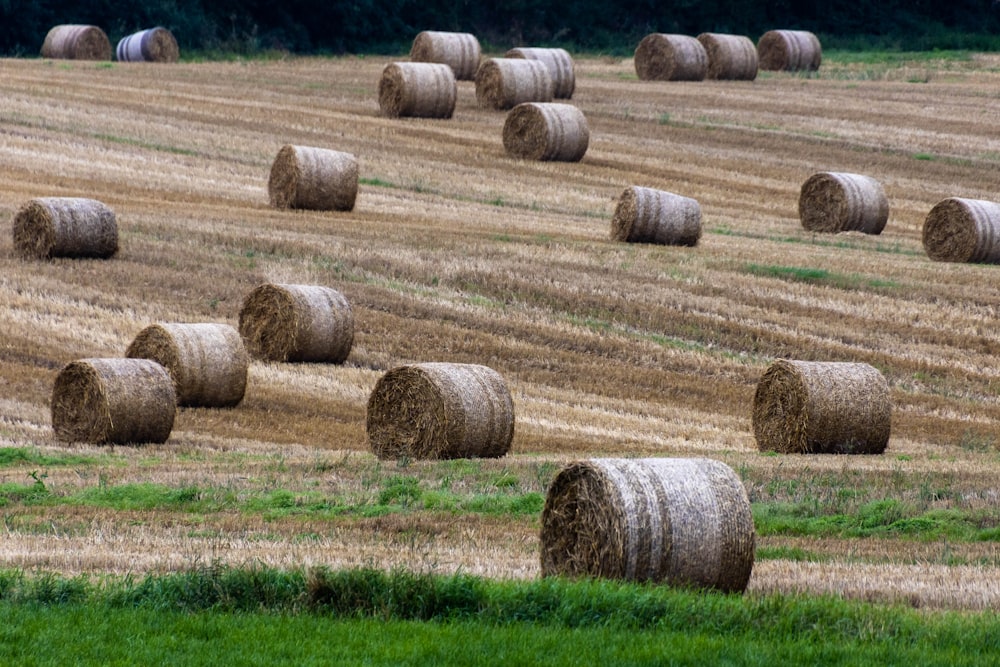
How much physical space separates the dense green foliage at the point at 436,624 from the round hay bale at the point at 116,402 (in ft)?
22.5

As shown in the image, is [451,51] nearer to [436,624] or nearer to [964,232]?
[964,232]

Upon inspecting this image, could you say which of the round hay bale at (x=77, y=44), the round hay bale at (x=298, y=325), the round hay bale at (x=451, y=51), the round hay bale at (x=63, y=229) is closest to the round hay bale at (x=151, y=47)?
the round hay bale at (x=77, y=44)

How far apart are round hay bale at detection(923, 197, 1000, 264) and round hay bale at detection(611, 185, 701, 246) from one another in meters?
3.80

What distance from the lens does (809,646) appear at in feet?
26.0

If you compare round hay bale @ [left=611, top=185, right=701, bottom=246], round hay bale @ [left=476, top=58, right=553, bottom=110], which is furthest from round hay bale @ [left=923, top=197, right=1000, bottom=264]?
round hay bale @ [left=476, top=58, right=553, bottom=110]

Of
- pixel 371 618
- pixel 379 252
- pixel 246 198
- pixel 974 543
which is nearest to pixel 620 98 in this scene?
pixel 246 198

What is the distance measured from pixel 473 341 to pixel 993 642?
13646 mm

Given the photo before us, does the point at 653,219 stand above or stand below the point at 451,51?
below

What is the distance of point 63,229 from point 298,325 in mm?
5171

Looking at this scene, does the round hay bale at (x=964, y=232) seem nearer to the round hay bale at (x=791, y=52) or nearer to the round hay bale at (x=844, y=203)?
the round hay bale at (x=844, y=203)

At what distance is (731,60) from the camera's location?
156 feet

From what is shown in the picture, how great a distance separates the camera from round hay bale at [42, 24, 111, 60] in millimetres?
49094

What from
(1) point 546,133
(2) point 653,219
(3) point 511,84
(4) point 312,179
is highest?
(3) point 511,84

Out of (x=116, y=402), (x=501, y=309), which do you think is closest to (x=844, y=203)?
(x=501, y=309)
